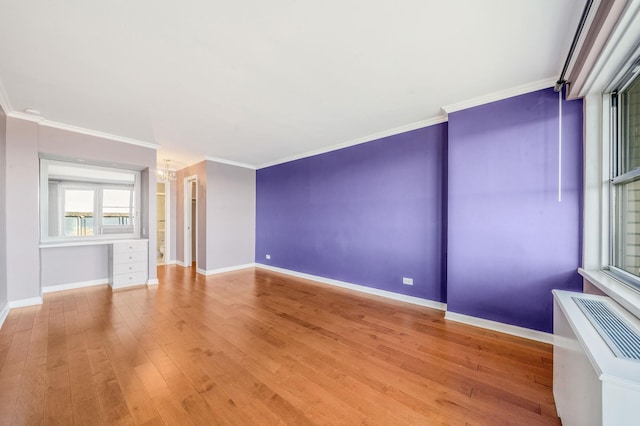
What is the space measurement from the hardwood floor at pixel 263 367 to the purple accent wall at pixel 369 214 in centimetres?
73

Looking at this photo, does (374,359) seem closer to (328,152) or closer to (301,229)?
(301,229)

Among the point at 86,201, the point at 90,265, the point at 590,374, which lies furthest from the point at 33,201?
the point at 590,374

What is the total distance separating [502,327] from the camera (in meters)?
2.50

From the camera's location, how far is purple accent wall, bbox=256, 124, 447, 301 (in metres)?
3.26

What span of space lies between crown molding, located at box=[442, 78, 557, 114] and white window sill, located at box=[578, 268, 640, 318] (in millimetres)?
1803

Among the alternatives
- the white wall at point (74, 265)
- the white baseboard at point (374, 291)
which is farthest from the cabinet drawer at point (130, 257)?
the white baseboard at point (374, 291)

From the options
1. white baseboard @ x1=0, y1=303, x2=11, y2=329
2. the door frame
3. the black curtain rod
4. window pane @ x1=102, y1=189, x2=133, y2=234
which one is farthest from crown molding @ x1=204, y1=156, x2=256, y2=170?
the black curtain rod

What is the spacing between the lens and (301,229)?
5004mm

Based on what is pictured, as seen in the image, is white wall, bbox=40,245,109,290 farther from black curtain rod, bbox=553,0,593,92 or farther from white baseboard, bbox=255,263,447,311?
black curtain rod, bbox=553,0,593,92

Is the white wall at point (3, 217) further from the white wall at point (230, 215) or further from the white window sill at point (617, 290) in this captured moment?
the white window sill at point (617, 290)

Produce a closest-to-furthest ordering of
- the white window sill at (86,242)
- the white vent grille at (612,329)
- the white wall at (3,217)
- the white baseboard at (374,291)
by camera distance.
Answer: the white vent grille at (612,329), the white wall at (3,217), the white baseboard at (374,291), the white window sill at (86,242)

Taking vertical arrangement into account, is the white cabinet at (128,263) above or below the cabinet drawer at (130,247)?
below

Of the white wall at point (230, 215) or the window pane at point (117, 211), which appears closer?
the window pane at point (117, 211)

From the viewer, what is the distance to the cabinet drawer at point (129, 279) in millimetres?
3980
